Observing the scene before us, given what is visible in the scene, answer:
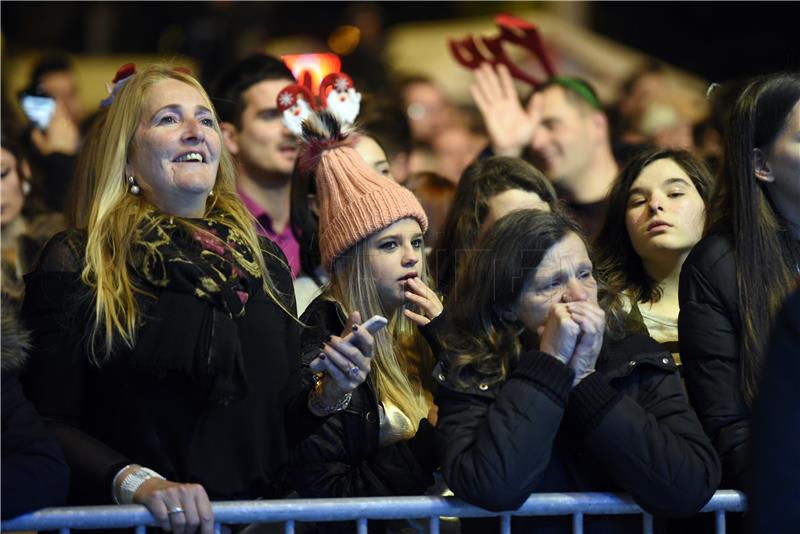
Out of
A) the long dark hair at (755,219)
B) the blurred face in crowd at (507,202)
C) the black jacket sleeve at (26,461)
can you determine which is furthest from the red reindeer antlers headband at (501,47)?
the black jacket sleeve at (26,461)

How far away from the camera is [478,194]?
454cm

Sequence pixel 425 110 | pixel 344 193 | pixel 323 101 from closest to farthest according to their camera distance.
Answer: pixel 344 193
pixel 323 101
pixel 425 110

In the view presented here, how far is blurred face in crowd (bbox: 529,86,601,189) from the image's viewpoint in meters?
6.17

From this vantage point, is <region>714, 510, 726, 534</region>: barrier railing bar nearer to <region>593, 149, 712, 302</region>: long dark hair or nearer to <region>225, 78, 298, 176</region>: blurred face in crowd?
<region>593, 149, 712, 302</region>: long dark hair

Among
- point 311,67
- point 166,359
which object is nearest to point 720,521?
point 166,359

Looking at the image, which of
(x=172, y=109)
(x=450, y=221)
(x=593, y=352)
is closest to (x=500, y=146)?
(x=450, y=221)

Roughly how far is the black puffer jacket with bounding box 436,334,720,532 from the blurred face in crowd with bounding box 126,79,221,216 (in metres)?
0.90

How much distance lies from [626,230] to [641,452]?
1308 mm

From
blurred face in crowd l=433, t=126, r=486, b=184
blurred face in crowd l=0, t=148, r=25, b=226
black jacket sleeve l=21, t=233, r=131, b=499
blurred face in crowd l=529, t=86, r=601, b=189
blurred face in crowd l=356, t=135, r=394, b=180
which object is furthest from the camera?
blurred face in crowd l=433, t=126, r=486, b=184

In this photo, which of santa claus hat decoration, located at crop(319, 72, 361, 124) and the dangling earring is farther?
santa claus hat decoration, located at crop(319, 72, 361, 124)

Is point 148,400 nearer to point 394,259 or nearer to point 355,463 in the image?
point 355,463

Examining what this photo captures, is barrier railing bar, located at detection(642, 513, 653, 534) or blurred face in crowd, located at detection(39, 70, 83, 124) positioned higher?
blurred face in crowd, located at detection(39, 70, 83, 124)

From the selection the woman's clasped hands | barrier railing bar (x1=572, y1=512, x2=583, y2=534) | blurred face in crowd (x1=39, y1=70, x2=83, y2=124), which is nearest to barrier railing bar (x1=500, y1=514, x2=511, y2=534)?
barrier railing bar (x1=572, y1=512, x2=583, y2=534)

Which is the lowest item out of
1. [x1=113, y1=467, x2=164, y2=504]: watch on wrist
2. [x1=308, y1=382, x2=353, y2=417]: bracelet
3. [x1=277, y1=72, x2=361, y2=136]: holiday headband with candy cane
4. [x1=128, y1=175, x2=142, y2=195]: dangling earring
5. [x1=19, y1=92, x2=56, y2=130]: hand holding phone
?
[x1=113, y1=467, x2=164, y2=504]: watch on wrist
